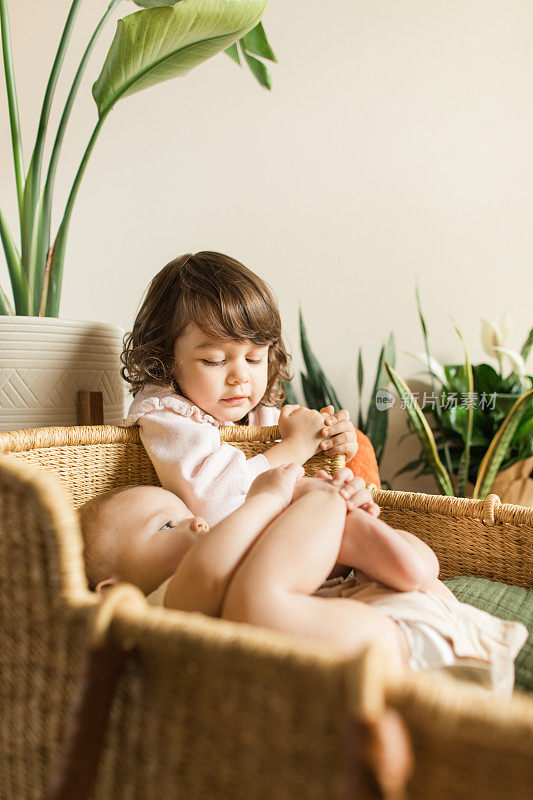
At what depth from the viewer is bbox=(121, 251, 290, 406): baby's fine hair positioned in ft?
3.44

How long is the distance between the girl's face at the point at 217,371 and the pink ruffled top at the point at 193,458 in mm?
30

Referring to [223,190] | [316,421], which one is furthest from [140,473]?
[223,190]

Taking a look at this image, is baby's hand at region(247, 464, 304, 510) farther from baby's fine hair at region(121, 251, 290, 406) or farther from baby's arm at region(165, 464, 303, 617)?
baby's fine hair at region(121, 251, 290, 406)

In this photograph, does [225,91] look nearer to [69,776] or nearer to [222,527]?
[222,527]

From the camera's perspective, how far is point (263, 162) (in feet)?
6.57

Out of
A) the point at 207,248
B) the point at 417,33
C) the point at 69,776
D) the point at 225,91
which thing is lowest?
the point at 69,776

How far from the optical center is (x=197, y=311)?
3.46 feet

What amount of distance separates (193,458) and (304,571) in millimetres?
394

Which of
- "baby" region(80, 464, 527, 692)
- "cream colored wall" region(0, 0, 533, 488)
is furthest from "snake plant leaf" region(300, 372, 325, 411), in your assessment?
"baby" region(80, 464, 527, 692)

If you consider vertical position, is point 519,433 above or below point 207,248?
below

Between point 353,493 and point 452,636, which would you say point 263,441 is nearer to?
point 353,493

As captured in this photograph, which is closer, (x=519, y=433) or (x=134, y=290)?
(x=519, y=433)

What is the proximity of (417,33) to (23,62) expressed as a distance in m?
1.25

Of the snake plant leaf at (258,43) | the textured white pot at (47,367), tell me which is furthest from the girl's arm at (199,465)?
the snake plant leaf at (258,43)
